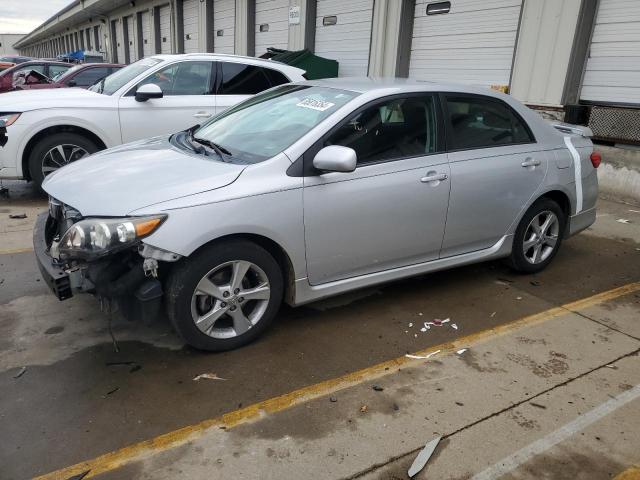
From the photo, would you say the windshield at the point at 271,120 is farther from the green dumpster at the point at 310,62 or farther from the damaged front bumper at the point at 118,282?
the green dumpster at the point at 310,62

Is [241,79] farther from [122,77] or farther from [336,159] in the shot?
[336,159]

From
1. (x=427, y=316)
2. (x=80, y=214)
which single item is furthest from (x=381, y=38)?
(x=80, y=214)

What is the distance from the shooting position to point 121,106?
21.4 feet

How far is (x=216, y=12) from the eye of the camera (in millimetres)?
19234

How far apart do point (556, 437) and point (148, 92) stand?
5560 mm

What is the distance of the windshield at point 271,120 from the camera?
346 centimetres

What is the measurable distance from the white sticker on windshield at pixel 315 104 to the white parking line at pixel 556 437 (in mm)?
2361

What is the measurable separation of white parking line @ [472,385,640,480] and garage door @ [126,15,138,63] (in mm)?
29253

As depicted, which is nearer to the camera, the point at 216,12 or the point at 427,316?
the point at 427,316

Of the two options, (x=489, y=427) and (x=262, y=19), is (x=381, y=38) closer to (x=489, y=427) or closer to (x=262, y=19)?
(x=262, y=19)

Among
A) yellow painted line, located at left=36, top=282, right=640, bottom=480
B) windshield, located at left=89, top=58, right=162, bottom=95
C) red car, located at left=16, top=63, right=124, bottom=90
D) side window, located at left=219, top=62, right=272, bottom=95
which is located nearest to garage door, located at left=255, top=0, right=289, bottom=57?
red car, located at left=16, top=63, right=124, bottom=90

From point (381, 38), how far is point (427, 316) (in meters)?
9.05

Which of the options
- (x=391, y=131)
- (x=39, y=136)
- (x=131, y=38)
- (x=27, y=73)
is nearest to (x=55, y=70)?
(x=27, y=73)

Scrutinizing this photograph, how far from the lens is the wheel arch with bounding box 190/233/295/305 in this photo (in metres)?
3.08
